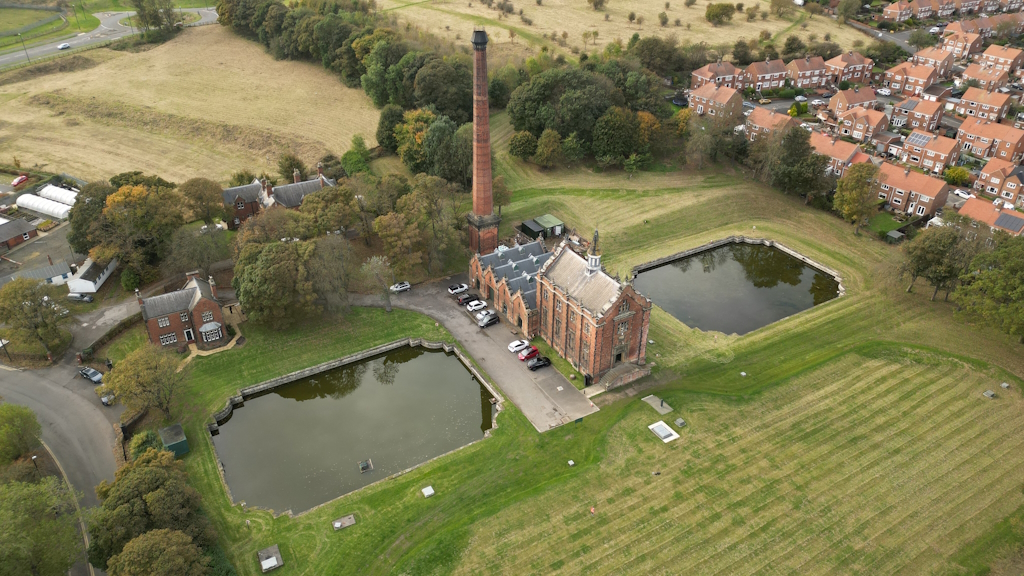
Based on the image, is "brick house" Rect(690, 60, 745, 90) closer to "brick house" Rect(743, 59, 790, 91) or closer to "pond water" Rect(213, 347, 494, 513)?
"brick house" Rect(743, 59, 790, 91)

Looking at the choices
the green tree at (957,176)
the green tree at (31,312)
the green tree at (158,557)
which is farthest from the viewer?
the green tree at (957,176)

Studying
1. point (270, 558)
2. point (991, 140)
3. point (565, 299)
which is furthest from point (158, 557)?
point (991, 140)

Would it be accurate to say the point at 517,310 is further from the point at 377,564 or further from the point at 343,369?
the point at 377,564

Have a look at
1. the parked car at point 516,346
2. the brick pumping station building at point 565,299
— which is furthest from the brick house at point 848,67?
the parked car at point 516,346

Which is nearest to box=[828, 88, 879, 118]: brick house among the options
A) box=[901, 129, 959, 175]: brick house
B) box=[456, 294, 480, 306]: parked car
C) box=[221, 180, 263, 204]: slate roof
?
box=[901, 129, 959, 175]: brick house

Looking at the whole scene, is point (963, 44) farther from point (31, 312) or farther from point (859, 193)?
point (31, 312)

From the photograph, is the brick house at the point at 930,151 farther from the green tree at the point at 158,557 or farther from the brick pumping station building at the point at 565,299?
the green tree at the point at 158,557

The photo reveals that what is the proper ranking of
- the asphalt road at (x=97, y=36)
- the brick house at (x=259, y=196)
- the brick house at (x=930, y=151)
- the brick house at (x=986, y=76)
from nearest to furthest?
the brick house at (x=259, y=196) < the brick house at (x=930, y=151) < the brick house at (x=986, y=76) < the asphalt road at (x=97, y=36)
